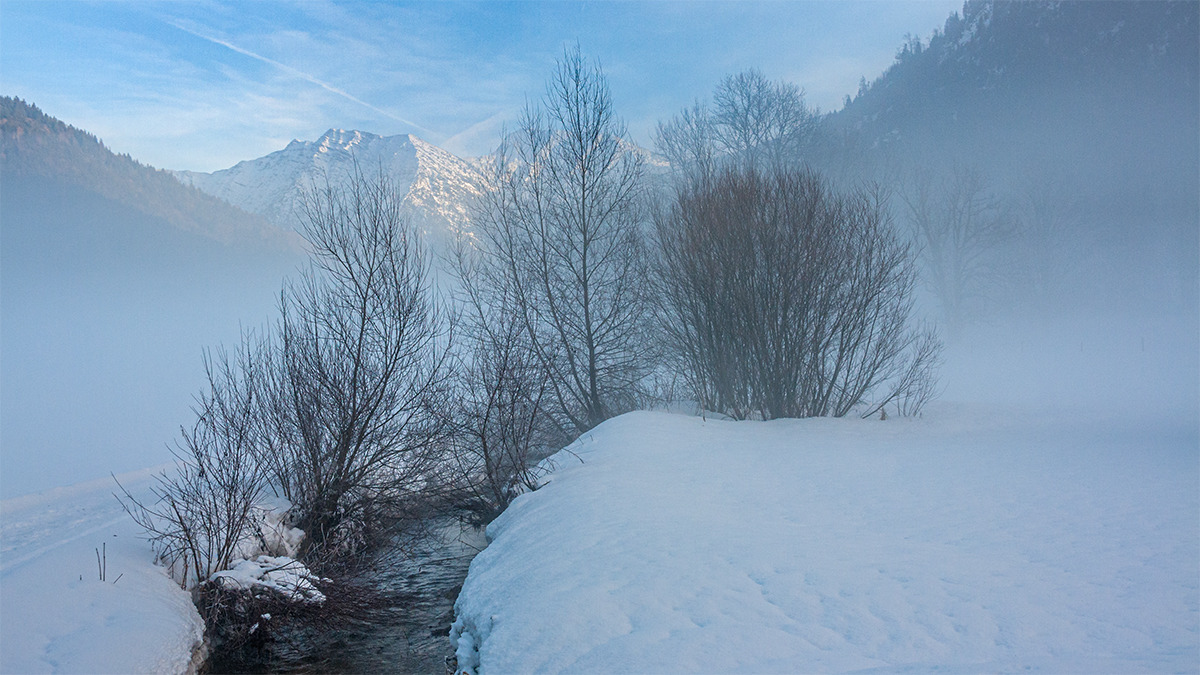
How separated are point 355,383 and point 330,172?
83.4 m

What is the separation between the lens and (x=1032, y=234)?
→ 34.6m

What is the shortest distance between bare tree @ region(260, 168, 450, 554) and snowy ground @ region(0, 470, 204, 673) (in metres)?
2.07

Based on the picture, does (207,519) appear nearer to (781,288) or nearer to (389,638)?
(389,638)

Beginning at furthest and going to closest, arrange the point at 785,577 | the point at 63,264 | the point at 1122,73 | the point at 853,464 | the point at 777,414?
the point at 63,264
the point at 1122,73
the point at 777,414
the point at 853,464
the point at 785,577

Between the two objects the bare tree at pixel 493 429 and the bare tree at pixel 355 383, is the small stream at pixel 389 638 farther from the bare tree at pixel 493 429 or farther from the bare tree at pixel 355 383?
the bare tree at pixel 493 429

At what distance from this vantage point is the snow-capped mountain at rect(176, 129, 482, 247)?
86062 mm

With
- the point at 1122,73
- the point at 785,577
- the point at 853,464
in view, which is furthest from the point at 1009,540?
the point at 1122,73

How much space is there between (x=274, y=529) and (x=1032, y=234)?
38765 millimetres

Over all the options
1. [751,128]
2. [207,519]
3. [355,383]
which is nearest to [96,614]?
[207,519]

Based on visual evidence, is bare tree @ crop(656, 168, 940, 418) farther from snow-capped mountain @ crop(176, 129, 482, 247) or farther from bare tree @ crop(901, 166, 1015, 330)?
snow-capped mountain @ crop(176, 129, 482, 247)

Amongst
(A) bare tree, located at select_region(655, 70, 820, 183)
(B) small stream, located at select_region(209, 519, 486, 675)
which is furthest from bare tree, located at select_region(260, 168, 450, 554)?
(A) bare tree, located at select_region(655, 70, 820, 183)

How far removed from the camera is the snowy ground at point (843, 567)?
12.3ft

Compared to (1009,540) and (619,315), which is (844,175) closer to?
(619,315)

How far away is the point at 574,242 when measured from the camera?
1443cm
